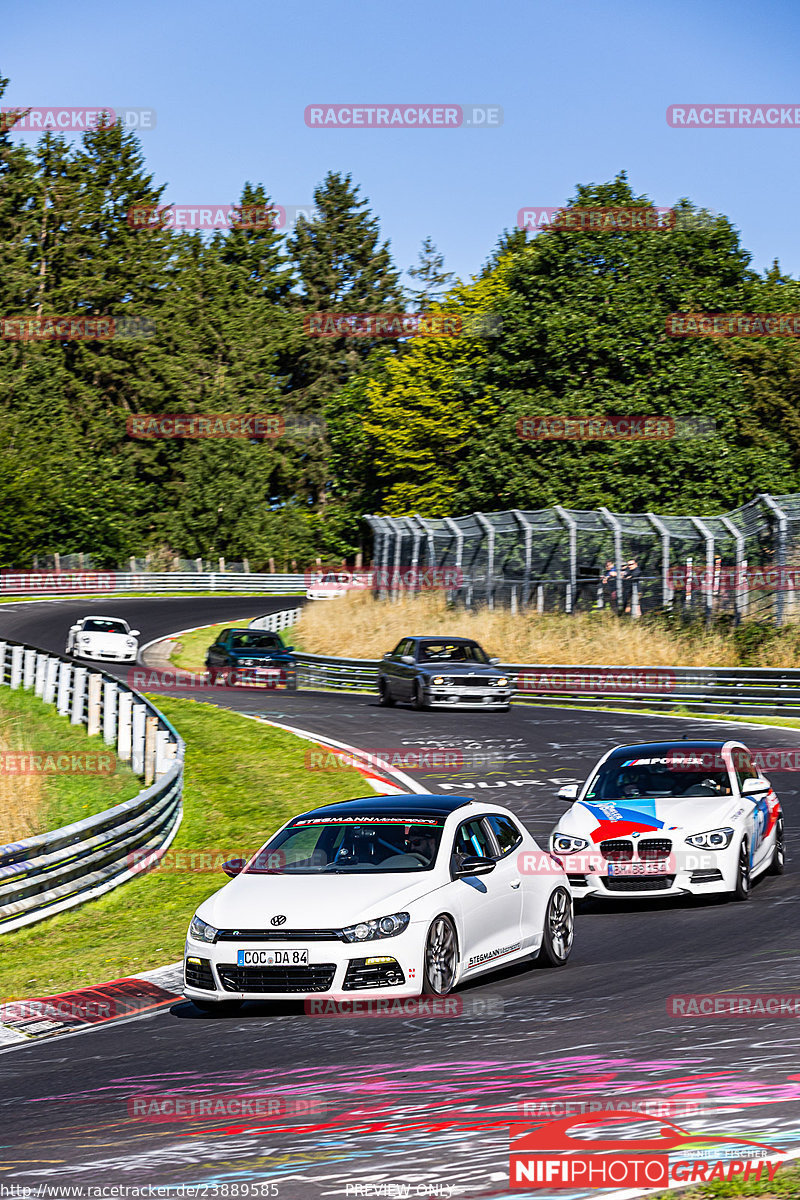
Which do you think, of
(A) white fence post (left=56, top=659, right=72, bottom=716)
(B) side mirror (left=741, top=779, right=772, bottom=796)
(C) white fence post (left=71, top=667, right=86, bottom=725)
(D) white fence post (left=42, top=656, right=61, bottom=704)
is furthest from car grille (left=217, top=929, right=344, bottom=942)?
(D) white fence post (left=42, top=656, right=61, bottom=704)

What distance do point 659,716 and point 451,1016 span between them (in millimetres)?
21754

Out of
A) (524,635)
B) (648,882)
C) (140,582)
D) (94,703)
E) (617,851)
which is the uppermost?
(140,582)

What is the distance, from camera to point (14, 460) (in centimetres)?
7594

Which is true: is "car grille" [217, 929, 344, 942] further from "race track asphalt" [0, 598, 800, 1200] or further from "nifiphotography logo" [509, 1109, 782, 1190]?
"nifiphotography logo" [509, 1109, 782, 1190]

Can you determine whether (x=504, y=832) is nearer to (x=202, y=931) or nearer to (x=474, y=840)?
(x=474, y=840)

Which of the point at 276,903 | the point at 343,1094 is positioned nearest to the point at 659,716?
the point at 276,903

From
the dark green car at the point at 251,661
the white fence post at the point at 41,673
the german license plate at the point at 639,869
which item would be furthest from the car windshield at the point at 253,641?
the german license plate at the point at 639,869

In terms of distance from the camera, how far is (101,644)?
42.1 m

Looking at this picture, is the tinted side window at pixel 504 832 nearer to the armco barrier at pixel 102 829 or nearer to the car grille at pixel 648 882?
the car grille at pixel 648 882

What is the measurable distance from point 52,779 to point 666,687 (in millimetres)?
15160

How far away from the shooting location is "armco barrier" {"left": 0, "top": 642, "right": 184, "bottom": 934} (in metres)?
13.3

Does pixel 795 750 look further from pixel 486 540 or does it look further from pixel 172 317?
pixel 172 317

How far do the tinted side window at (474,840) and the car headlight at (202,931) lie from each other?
1.74 m

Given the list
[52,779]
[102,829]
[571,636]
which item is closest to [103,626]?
[571,636]
